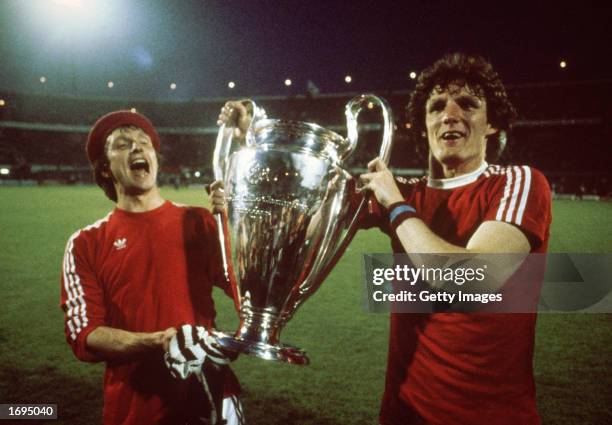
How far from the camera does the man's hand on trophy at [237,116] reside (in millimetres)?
1807

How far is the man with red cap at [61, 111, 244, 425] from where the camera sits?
1.76 metres

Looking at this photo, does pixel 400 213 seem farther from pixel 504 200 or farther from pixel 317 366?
pixel 317 366

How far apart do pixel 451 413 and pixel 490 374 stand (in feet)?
0.66

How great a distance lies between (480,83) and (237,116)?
99cm

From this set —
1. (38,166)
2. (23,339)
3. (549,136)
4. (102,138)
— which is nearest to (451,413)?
(102,138)

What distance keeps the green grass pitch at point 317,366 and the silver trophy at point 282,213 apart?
209 centimetres

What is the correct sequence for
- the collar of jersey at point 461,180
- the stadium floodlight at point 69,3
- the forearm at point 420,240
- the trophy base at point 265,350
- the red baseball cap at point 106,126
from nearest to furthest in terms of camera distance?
the trophy base at point 265,350
the forearm at point 420,240
the collar of jersey at point 461,180
the red baseball cap at point 106,126
the stadium floodlight at point 69,3

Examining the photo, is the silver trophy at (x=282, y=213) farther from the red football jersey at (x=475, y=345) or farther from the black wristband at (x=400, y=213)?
the red football jersey at (x=475, y=345)

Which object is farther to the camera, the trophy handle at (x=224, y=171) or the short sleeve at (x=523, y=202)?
the trophy handle at (x=224, y=171)

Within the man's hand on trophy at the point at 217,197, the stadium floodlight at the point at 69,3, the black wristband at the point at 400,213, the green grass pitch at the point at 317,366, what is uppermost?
the stadium floodlight at the point at 69,3

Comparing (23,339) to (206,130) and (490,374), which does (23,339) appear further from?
(206,130)

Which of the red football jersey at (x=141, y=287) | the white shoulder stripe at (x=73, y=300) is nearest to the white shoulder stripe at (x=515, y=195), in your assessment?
the red football jersey at (x=141, y=287)

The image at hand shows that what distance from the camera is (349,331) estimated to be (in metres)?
5.26

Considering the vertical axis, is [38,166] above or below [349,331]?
above
